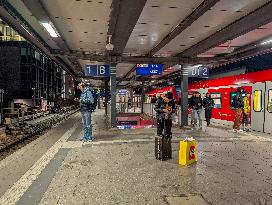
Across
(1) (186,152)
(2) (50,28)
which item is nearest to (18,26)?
(2) (50,28)

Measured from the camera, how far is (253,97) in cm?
1359

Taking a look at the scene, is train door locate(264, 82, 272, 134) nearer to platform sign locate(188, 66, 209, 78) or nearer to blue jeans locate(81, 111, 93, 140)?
platform sign locate(188, 66, 209, 78)

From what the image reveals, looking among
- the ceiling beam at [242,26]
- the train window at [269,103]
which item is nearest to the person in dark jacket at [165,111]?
the ceiling beam at [242,26]

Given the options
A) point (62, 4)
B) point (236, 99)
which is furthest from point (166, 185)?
point (236, 99)

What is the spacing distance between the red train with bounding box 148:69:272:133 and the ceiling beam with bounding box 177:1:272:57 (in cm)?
303

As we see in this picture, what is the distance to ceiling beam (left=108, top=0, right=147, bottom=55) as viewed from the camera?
22.5 ft

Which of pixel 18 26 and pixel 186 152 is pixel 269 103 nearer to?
pixel 186 152

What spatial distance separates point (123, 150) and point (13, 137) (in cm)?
845

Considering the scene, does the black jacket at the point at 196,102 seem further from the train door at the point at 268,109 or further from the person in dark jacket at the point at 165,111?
the person in dark jacket at the point at 165,111

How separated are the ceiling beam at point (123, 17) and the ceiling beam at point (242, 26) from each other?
3.02 m

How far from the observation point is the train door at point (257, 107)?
1290cm

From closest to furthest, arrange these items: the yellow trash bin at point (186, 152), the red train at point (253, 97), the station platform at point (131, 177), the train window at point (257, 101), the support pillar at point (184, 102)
→ the station platform at point (131, 177)
the yellow trash bin at point (186, 152)
the red train at point (253, 97)
the train window at point (257, 101)
the support pillar at point (184, 102)

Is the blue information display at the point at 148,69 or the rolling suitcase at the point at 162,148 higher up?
the blue information display at the point at 148,69

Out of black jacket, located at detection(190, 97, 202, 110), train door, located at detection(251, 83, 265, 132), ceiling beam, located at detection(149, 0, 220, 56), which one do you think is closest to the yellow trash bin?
ceiling beam, located at detection(149, 0, 220, 56)
